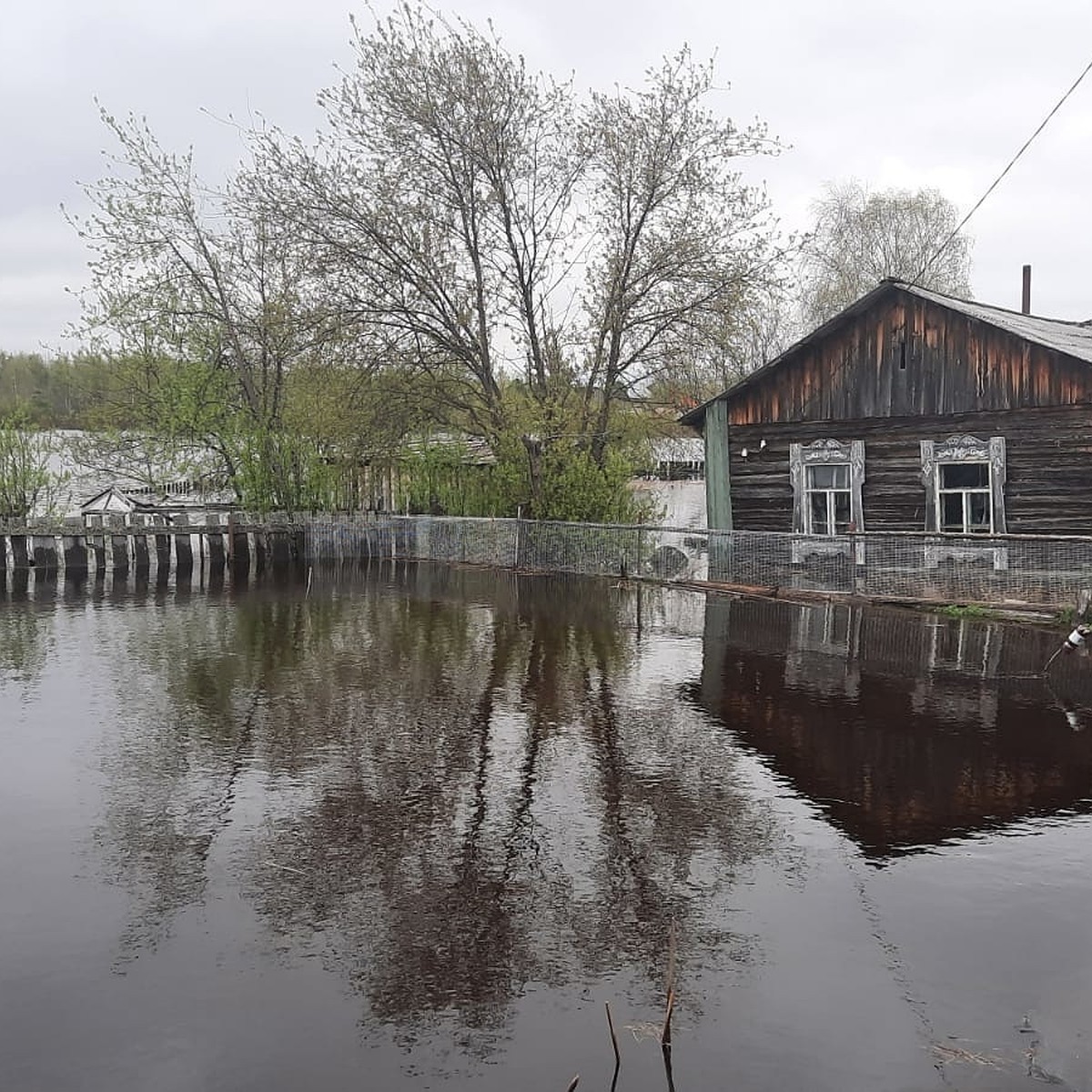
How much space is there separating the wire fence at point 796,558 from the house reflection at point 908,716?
3.28 ft

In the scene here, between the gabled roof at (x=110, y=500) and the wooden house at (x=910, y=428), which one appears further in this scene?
the gabled roof at (x=110, y=500)

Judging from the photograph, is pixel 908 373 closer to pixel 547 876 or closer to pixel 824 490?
pixel 824 490

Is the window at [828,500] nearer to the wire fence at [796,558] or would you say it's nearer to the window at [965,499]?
Result: the wire fence at [796,558]

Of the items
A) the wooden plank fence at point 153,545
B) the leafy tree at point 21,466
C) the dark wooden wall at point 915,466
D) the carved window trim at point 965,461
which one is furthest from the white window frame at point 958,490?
the leafy tree at point 21,466

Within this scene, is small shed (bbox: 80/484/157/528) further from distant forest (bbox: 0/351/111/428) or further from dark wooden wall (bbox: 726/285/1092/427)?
dark wooden wall (bbox: 726/285/1092/427)

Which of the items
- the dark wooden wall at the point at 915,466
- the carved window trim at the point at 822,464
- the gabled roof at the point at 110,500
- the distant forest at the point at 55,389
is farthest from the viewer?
the gabled roof at the point at 110,500

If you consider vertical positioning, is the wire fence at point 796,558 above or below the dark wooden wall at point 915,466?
below

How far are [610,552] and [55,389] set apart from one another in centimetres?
4153

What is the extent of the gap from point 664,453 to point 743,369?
835 cm

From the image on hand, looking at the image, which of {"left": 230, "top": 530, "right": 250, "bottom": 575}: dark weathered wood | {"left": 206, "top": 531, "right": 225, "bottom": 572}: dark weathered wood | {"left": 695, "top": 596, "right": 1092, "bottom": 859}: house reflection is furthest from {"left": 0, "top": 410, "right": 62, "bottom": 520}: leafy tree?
{"left": 695, "top": 596, "right": 1092, "bottom": 859}: house reflection

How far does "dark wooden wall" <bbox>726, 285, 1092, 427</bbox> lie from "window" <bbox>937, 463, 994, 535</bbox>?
1.05m

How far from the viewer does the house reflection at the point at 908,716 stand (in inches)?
295

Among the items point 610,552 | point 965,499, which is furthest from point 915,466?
point 610,552

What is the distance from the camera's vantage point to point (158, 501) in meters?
40.8
